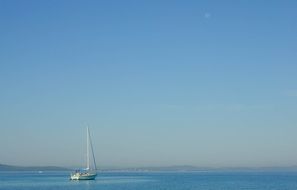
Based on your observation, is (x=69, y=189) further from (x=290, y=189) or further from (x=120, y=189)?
(x=290, y=189)

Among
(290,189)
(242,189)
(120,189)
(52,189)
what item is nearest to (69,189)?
(52,189)

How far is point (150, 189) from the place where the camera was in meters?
91.8

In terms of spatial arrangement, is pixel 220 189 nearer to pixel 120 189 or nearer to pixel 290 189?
pixel 290 189

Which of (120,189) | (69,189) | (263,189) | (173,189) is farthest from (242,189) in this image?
(69,189)

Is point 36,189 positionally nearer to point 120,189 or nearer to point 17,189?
point 17,189

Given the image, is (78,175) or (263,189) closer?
(263,189)

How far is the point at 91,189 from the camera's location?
93.2 m

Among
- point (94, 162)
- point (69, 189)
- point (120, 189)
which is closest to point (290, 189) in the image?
point (120, 189)

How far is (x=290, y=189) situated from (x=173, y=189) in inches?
833

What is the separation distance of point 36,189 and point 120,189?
1574 centimetres

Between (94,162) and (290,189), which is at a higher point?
(94,162)

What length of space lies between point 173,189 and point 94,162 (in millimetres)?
40706

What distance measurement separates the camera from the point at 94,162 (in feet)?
418

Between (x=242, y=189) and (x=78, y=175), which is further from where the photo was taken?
(x=78, y=175)
